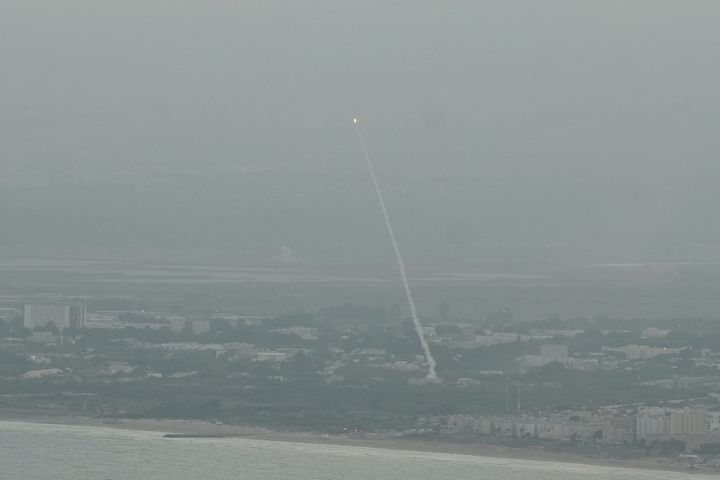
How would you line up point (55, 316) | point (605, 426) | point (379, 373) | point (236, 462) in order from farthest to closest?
point (55, 316), point (379, 373), point (605, 426), point (236, 462)

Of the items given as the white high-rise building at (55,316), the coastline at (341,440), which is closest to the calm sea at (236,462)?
the coastline at (341,440)

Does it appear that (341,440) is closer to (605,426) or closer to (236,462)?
(236,462)

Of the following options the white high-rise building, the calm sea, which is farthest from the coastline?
the white high-rise building

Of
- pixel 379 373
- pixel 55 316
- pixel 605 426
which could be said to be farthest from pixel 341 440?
pixel 55 316

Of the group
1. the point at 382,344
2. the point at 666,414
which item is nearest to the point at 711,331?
the point at 382,344

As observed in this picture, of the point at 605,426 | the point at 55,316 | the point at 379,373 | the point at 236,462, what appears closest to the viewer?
the point at 236,462

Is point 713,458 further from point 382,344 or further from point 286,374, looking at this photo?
point 382,344

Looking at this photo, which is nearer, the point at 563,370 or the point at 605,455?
the point at 605,455
